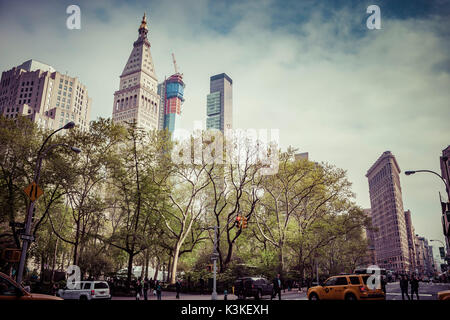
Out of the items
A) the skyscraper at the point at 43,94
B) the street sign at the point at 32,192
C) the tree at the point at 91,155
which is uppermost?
the skyscraper at the point at 43,94

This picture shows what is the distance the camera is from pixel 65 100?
157250 mm

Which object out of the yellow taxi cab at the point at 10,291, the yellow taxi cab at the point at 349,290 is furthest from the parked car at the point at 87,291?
the yellow taxi cab at the point at 10,291

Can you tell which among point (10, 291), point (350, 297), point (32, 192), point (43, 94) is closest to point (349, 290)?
point (350, 297)

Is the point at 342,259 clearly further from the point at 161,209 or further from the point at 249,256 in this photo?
the point at 161,209

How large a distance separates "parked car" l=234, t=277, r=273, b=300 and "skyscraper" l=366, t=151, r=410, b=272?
15171cm

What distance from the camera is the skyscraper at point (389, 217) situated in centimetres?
16275

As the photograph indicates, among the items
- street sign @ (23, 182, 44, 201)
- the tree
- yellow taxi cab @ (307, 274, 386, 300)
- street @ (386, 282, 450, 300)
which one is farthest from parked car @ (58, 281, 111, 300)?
street @ (386, 282, 450, 300)

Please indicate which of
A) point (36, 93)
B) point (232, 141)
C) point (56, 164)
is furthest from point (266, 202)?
point (36, 93)

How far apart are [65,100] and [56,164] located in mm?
144223

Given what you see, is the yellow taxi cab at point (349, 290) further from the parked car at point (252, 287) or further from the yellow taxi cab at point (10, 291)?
the yellow taxi cab at point (10, 291)

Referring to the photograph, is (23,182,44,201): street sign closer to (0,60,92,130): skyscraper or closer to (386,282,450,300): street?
(386,282,450,300): street

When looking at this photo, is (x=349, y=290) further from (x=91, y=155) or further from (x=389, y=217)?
(x=389, y=217)

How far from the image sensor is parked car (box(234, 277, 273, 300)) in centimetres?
2616

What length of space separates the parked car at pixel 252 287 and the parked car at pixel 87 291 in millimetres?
11166
